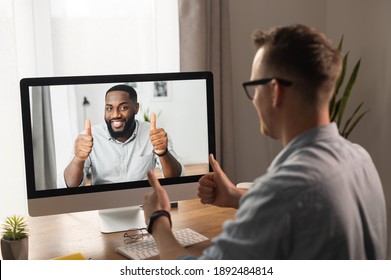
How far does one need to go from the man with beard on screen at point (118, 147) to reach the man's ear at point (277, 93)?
636mm

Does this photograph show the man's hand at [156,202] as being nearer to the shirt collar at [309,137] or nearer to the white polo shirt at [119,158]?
the white polo shirt at [119,158]

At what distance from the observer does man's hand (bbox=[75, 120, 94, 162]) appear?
1.69 metres

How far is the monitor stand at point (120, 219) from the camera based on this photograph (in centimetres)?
180

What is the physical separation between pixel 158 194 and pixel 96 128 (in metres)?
0.36

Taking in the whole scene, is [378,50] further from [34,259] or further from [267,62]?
[34,259]

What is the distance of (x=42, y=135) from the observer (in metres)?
1.67

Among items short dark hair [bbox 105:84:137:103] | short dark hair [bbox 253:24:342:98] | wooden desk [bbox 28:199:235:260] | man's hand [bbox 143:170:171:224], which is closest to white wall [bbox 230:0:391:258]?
wooden desk [bbox 28:199:235:260]

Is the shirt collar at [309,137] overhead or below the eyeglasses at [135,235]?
overhead

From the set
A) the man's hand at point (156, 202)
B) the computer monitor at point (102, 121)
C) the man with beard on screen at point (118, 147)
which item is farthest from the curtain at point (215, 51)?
Result: the man's hand at point (156, 202)

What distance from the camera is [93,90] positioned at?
1.70m

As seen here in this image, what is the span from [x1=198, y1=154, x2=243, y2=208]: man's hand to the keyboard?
0.12 m

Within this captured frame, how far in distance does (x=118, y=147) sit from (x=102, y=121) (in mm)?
97

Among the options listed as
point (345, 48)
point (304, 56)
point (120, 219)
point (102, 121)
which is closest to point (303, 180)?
point (304, 56)

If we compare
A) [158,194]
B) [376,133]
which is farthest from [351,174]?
[376,133]
